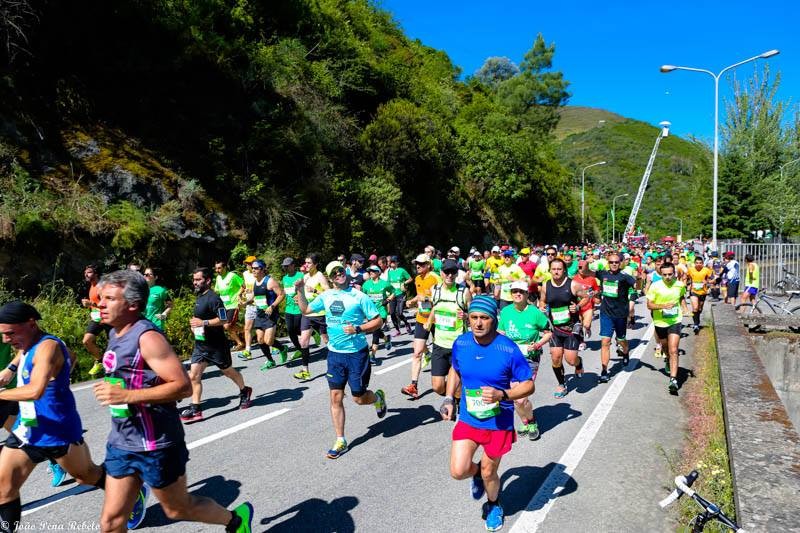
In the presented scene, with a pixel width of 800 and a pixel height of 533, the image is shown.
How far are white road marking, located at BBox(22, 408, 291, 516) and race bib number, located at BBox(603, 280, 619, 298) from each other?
542cm

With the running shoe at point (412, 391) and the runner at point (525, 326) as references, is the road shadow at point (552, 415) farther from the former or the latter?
the running shoe at point (412, 391)

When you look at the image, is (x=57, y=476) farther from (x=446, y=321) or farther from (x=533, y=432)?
(x=533, y=432)

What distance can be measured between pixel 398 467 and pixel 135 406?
Answer: 2728mm

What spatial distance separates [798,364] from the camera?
10.1 metres

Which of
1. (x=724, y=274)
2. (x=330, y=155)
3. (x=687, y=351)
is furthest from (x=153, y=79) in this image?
(x=724, y=274)

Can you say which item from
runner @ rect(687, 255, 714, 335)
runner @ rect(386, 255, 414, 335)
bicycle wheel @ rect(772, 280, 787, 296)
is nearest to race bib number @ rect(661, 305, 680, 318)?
runner @ rect(687, 255, 714, 335)

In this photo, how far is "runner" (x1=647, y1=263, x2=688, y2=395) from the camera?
7.58 metres

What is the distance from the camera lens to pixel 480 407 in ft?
12.7

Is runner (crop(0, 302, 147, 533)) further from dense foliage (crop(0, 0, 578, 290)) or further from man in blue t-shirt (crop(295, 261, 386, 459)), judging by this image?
dense foliage (crop(0, 0, 578, 290))

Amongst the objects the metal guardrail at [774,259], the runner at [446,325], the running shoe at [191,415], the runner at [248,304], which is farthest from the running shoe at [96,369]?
the metal guardrail at [774,259]

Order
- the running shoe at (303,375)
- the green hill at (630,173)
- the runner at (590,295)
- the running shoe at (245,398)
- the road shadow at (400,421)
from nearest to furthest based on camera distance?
the road shadow at (400,421) < the running shoe at (245,398) < the running shoe at (303,375) < the runner at (590,295) < the green hill at (630,173)

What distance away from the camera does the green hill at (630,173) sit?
298 ft

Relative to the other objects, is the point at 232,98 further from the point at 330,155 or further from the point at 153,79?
the point at 330,155

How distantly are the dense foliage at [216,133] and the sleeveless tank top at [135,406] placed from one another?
888cm
